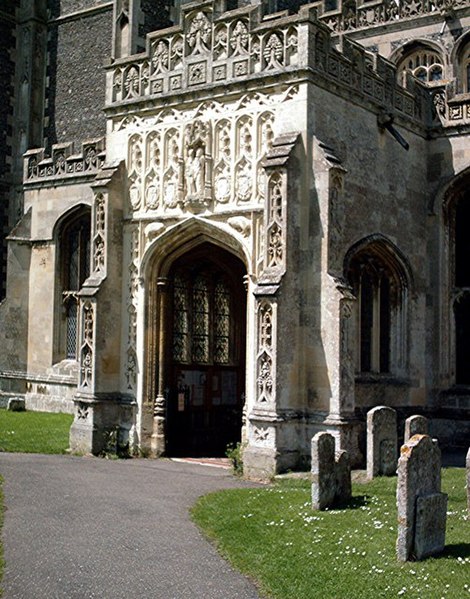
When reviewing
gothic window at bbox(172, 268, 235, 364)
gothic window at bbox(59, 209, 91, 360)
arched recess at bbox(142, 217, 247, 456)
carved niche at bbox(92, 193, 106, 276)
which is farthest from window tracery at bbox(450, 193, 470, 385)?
gothic window at bbox(59, 209, 91, 360)

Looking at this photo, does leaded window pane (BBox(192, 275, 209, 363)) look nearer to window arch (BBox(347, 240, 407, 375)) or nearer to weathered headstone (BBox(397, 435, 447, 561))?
window arch (BBox(347, 240, 407, 375))

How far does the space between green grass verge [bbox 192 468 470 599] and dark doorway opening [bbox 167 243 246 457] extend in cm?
516

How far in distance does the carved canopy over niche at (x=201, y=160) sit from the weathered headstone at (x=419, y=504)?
23.2ft

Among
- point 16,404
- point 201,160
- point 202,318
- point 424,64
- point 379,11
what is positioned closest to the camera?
point 201,160

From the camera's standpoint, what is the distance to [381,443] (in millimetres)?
14055

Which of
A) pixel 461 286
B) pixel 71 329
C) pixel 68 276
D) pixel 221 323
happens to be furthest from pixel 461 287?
pixel 68 276

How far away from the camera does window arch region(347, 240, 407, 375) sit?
682 inches

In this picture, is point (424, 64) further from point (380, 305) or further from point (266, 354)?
point (266, 354)

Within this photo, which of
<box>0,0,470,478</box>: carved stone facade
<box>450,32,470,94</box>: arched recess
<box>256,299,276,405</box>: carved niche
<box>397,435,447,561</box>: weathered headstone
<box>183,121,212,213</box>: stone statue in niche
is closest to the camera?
<box>397,435,447,561</box>: weathered headstone

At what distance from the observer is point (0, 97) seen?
31812 millimetres

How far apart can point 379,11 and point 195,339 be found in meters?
11.9

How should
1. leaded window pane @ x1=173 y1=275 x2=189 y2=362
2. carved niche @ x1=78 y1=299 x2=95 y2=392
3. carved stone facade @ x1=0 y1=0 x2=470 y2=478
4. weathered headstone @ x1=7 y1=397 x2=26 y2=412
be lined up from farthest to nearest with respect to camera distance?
1. weathered headstone @ x1=7 y1=397 x2=26 y2=412
2. leaded window pane @ x1=173 y1=275 x2=189 y2=362
3. carved niche @ x1=78 y1=299 x2=95 y2=392
4. carved stone facade @ x1=0 y1=0 x2=470 y2=478

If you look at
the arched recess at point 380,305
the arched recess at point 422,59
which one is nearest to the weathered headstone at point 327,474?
the arched recess at point 380,305

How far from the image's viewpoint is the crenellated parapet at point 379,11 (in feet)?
79.0
